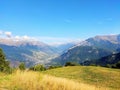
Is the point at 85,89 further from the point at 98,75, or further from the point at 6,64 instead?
the point at 6,64

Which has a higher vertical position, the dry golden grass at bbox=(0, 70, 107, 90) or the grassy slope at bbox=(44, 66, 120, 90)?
the dry golden grass at bbox=(0, 70, 107, 90)

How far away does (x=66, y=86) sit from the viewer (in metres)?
12.3

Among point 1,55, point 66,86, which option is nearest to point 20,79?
point 66,86

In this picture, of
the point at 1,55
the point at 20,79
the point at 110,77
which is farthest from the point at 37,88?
the point at 1,55

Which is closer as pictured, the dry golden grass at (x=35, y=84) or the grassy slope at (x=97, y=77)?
the dry golden grass at (x=35, y=84)

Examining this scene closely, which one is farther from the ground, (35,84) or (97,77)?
(35,84)

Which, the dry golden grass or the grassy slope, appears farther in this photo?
the grassy slope

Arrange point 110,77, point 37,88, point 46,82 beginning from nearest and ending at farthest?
point 37,88 < point 46,82 < point 110,77

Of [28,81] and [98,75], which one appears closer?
[28,81]

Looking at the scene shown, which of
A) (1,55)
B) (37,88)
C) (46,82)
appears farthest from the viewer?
(1,55)

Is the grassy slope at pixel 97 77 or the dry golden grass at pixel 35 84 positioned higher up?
the dry golden grass at pixel 35 84

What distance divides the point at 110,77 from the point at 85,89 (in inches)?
1390

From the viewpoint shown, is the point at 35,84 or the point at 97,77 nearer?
the point at 35,84

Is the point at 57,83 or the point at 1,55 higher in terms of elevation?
the point at 1,55
